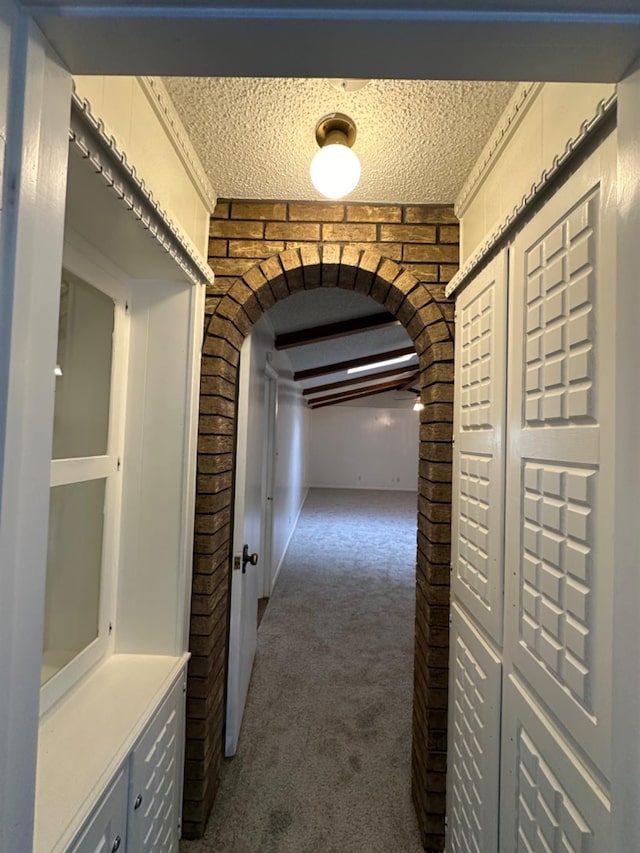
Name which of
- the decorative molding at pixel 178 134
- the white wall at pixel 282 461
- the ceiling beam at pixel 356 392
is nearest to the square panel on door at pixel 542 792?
the decorative molding at pixel 178 134

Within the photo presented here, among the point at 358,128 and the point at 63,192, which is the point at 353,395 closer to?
the point at 358,128

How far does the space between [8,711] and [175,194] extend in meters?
1.32

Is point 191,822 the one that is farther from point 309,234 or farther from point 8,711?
point 309,234

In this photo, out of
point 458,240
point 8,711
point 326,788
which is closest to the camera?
point 8,711

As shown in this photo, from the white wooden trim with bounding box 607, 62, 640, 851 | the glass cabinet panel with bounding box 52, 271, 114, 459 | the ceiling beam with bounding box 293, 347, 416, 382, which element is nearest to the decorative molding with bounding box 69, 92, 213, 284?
the glass cabinet panel with bounding box 52, 271, 114, 459

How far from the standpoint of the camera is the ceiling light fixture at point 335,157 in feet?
3.68

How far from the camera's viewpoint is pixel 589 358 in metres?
0.74

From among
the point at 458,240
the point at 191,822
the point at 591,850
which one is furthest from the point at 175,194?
the point at 191,822

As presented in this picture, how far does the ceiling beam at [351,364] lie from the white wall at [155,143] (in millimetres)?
3763

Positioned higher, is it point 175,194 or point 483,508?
point 175,194

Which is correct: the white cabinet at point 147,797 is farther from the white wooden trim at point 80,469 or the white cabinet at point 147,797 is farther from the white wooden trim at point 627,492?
the white wooden trim at point 627,492

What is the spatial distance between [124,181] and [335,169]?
0.56 m

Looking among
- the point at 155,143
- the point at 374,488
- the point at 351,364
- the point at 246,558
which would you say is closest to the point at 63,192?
the point at 155,143

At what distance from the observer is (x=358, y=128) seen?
3.98ft
